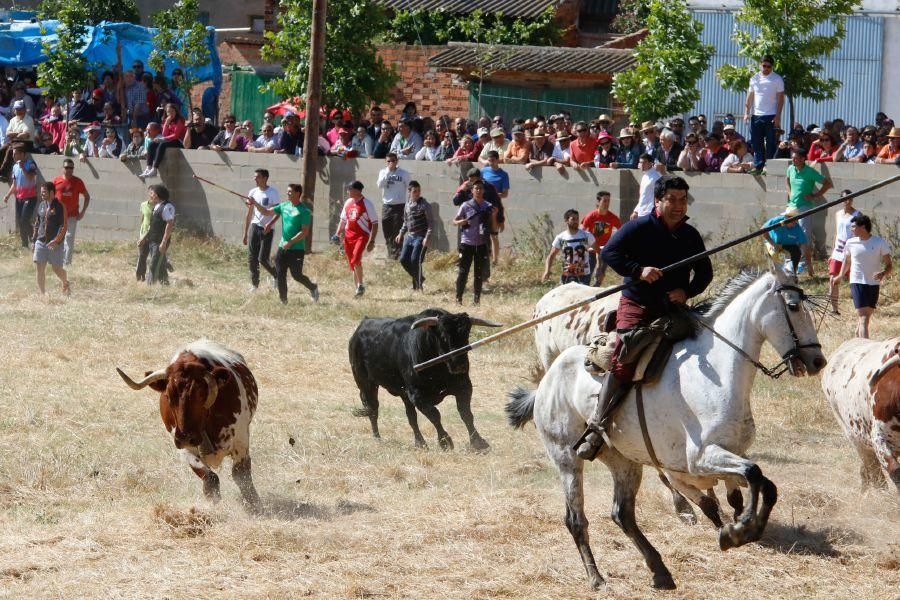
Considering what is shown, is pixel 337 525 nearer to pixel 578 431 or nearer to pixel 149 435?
pixel 578 431

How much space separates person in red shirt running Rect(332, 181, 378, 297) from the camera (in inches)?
752

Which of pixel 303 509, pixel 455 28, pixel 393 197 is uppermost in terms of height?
pixel 455 28

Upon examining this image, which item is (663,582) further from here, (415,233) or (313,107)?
(313,107)

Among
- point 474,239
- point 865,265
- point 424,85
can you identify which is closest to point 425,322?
point 865,265

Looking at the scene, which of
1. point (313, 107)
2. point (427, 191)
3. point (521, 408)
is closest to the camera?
point (521, 408)

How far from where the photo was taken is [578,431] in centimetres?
766

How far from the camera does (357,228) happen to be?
62.6 ft

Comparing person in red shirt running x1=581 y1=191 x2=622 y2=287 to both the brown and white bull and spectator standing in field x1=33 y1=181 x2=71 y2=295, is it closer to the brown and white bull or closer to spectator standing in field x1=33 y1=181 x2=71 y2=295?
spectator standing in field x1=33 y1=181 x2=71 y2=295

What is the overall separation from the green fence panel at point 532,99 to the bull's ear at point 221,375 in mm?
19247

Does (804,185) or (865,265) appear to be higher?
(804,185)

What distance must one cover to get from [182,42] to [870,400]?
20.7 m

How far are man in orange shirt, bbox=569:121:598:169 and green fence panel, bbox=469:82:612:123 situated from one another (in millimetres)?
7699

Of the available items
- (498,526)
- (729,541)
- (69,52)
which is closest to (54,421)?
(498,526)

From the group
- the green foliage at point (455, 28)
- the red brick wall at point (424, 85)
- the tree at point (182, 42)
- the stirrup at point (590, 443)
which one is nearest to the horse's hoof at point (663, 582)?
the stirrup at point (590, 443)
